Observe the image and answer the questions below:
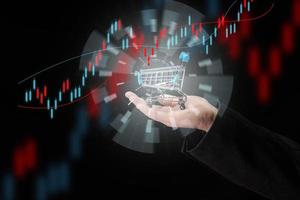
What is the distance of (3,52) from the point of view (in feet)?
3.41

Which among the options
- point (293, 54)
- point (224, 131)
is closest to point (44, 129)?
point (224, 131)

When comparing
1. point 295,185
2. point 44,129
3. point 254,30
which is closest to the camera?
point 295,185

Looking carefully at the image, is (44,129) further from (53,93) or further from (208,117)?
(208,117)

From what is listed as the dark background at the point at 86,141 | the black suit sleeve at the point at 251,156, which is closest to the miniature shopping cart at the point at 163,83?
the dark background at the point at 86,141

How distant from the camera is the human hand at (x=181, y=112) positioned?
925mm

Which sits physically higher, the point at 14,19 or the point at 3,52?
the point at 14,19

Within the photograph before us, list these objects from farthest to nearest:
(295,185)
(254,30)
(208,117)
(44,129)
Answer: (254,30), (44,129), (208,117), (295,185)

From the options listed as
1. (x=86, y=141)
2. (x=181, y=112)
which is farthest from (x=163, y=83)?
(x=86, y=141)

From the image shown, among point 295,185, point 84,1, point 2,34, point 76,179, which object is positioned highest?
point 84,1

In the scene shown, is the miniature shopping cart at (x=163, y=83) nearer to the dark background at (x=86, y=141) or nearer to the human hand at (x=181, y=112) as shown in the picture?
the human hand at (x=181, y=112)

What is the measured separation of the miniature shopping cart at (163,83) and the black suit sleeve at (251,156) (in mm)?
287

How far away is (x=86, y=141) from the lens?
107cm

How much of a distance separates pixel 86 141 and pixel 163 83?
0.33 metres

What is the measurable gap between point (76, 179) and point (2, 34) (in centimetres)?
54
